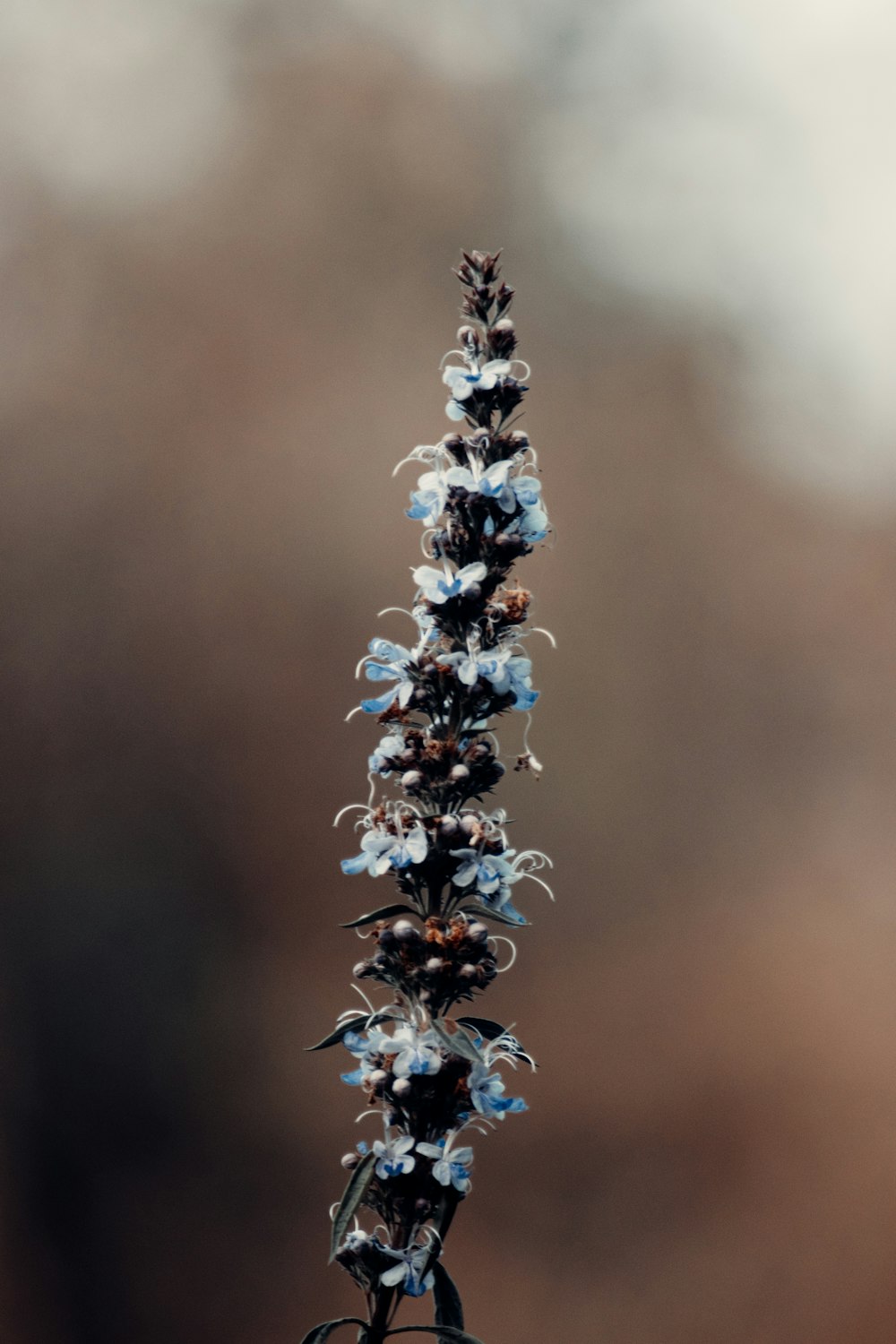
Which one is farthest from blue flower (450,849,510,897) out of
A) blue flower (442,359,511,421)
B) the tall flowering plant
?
blue flower (442,359,511,421)

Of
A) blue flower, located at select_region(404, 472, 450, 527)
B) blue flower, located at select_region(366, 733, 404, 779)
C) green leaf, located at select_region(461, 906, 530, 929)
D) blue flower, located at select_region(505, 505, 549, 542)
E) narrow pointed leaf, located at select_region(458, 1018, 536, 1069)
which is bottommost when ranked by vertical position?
narrow pointed leaf, located at select_region(458, 1018, 536, 1069)

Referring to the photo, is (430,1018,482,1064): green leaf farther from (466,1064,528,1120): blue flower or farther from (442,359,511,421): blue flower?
(442,359,511,421): blue flower

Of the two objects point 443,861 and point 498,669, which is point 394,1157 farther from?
point 498,669

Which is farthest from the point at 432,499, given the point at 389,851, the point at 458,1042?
the point at 458,1042

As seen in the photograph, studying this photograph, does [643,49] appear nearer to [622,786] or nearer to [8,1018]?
[622,786]

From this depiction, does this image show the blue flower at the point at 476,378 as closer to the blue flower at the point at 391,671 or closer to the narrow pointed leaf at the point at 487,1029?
the blue flower at the point at 391,671

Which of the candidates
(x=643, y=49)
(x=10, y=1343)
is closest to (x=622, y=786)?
(x=10, y=1343)
